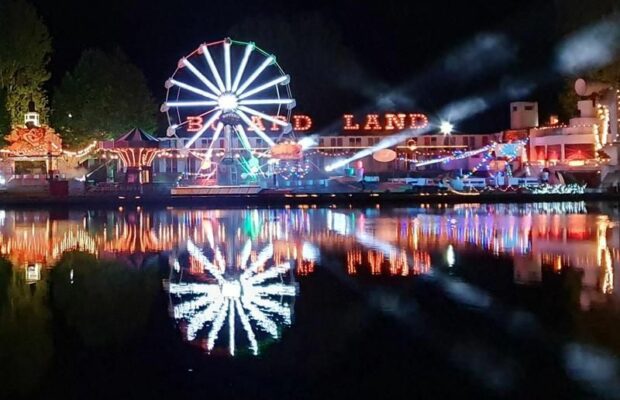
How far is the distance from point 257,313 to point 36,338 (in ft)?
8.49

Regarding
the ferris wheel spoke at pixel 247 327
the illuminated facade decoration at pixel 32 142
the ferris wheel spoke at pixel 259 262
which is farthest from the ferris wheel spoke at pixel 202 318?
the illuminated facade decoration at pixel 32 142

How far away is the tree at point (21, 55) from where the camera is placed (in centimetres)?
5462

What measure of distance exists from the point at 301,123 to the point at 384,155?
5624 millimetres

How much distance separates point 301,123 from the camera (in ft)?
173

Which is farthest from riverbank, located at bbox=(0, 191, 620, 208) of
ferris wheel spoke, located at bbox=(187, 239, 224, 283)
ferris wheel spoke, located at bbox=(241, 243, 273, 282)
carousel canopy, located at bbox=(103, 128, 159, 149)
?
ferris wheel spoke, located at bbox=(241, 243, 273, 282)

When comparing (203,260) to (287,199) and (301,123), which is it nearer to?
(287,199)

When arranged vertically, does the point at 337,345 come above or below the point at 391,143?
below

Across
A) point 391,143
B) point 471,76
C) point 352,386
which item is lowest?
point 352,386

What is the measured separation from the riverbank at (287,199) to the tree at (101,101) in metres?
16.3

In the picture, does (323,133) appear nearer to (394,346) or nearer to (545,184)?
(545,184)

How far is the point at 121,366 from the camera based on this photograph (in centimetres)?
774

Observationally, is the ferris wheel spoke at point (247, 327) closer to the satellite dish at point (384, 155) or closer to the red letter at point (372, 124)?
the satellite dish at point (384, 155)

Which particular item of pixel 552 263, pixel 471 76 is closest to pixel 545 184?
pixel 471 76

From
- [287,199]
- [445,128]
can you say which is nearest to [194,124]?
[287,199]
